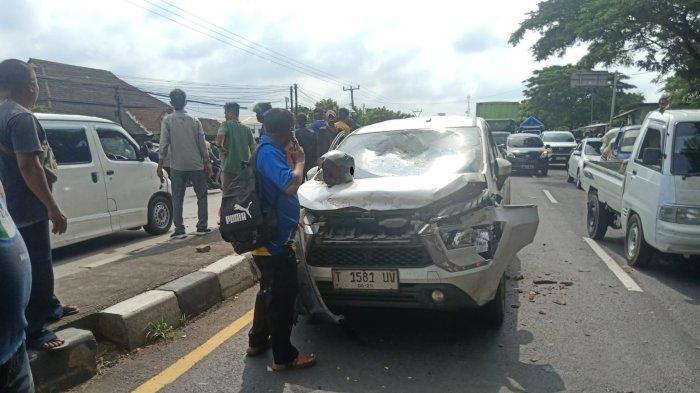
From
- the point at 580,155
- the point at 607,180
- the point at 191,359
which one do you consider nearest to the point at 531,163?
the point at 580,155

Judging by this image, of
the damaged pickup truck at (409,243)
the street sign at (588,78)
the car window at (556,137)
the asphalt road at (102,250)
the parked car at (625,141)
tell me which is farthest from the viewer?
the street sign at (588,78)

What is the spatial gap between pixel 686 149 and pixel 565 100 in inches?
1981

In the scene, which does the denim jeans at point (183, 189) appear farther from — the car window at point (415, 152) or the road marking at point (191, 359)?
the road marking at point (191, 359)

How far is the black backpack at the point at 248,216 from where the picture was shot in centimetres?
329

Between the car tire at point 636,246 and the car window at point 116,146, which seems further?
the car window at point 116,146

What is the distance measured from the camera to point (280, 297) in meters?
3.51

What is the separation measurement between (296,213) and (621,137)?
33.1 ft

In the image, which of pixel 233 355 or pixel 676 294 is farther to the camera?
pixel 676 294

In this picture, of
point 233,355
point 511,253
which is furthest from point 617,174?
point 233,355

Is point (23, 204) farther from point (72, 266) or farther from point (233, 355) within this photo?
point (72, 266)

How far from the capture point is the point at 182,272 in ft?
16.8

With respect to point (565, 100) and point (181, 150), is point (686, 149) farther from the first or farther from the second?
point (565, 100)

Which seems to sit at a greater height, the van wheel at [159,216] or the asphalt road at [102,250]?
the van wheel at [159,216]

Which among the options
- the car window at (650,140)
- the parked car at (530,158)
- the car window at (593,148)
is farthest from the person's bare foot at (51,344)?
the parked car at (530,158)
